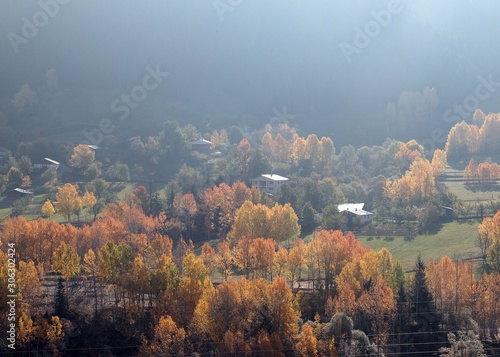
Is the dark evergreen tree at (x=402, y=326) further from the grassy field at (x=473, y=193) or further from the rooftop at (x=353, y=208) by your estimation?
the grassy field at (x=473, y=193)

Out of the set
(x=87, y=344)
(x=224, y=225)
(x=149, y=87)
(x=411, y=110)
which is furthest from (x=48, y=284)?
(x=149, y=87)

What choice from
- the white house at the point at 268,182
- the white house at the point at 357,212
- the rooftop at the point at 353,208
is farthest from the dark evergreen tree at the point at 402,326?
the white house at the point at 268,182

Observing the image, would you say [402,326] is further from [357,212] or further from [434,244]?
[357,212]

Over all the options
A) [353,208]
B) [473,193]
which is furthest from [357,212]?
[473,193]

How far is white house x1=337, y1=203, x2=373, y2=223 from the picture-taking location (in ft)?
224

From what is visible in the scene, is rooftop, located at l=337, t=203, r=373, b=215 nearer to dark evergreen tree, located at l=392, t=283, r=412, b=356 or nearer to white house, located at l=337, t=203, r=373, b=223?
white house, located at l=337, t=203, r=373, b=223

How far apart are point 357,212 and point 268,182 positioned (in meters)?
18.0

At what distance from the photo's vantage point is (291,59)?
174 metres

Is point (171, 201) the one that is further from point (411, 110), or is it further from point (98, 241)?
point (411, 110)

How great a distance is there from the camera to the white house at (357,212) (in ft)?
224

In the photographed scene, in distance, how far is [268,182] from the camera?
275ft

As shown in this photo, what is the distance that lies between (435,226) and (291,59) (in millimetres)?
116166

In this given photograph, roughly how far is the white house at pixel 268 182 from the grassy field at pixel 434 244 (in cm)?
2252

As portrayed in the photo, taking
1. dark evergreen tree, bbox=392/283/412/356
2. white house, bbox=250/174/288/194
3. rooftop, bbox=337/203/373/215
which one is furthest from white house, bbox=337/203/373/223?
dark evergreen tree, bbox=392/283/412/356
